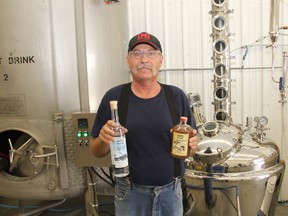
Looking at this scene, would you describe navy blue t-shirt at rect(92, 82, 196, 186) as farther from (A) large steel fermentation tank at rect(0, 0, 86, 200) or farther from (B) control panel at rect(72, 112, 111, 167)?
(A) large steel fermentation tank at rect(0, 0, 86, 200)

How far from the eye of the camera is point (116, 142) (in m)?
1.16

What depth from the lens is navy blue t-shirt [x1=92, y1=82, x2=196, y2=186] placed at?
1.26 meters

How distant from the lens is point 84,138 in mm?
2029

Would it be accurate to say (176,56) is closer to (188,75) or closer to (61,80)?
(188,75)

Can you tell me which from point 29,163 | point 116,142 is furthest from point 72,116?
point 116,142

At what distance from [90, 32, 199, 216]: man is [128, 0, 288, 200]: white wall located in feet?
5.31

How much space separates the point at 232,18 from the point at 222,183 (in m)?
1.76

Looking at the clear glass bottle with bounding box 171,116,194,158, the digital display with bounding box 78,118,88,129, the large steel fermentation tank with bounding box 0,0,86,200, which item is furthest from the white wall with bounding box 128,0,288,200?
the clear glass bottle with bounding box 171,116,194,158

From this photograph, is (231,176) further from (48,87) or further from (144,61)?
(48,87)

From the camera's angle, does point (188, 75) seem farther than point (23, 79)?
Yes

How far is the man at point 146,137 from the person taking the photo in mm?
1259

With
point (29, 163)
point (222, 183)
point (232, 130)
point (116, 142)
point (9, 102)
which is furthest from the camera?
point (29, 163)

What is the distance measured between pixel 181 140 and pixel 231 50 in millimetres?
1863

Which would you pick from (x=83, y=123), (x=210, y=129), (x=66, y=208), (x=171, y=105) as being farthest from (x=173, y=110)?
(x=66, y=208)
